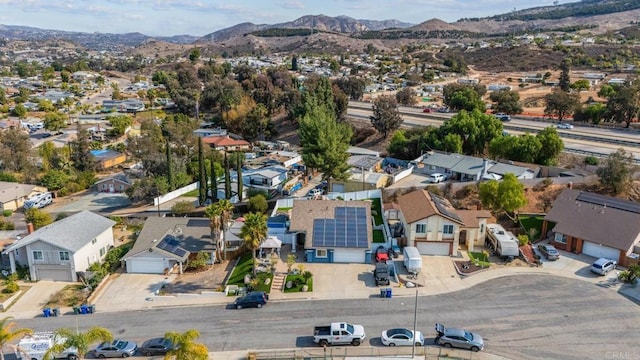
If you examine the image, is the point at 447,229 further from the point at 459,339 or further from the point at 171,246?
the point at 171,246

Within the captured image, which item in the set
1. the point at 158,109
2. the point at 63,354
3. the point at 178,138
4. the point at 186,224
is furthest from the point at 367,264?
the point at 158,109

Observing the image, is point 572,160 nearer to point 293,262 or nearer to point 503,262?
point 503,262

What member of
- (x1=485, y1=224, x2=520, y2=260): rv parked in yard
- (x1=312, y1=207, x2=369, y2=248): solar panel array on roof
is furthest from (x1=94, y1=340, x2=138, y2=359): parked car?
(x1=485, y1=224, x2=520, y2=260): rv parked in yard

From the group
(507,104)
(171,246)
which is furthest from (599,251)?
(507,104)

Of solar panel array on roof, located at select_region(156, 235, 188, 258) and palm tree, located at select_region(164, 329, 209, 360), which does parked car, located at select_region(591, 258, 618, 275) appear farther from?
solar panel array on roof, located at select_region(156, 235, 188, 258)

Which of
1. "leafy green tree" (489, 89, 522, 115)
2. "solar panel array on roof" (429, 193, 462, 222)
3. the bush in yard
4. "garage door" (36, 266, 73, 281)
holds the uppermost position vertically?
"leafy green tree" (489, 89, 522, 115)

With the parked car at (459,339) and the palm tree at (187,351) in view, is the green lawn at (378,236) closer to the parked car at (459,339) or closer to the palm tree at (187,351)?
the parked car at (459,339)

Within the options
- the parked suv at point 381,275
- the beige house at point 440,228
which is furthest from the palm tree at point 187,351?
the beige house at point 440,228
